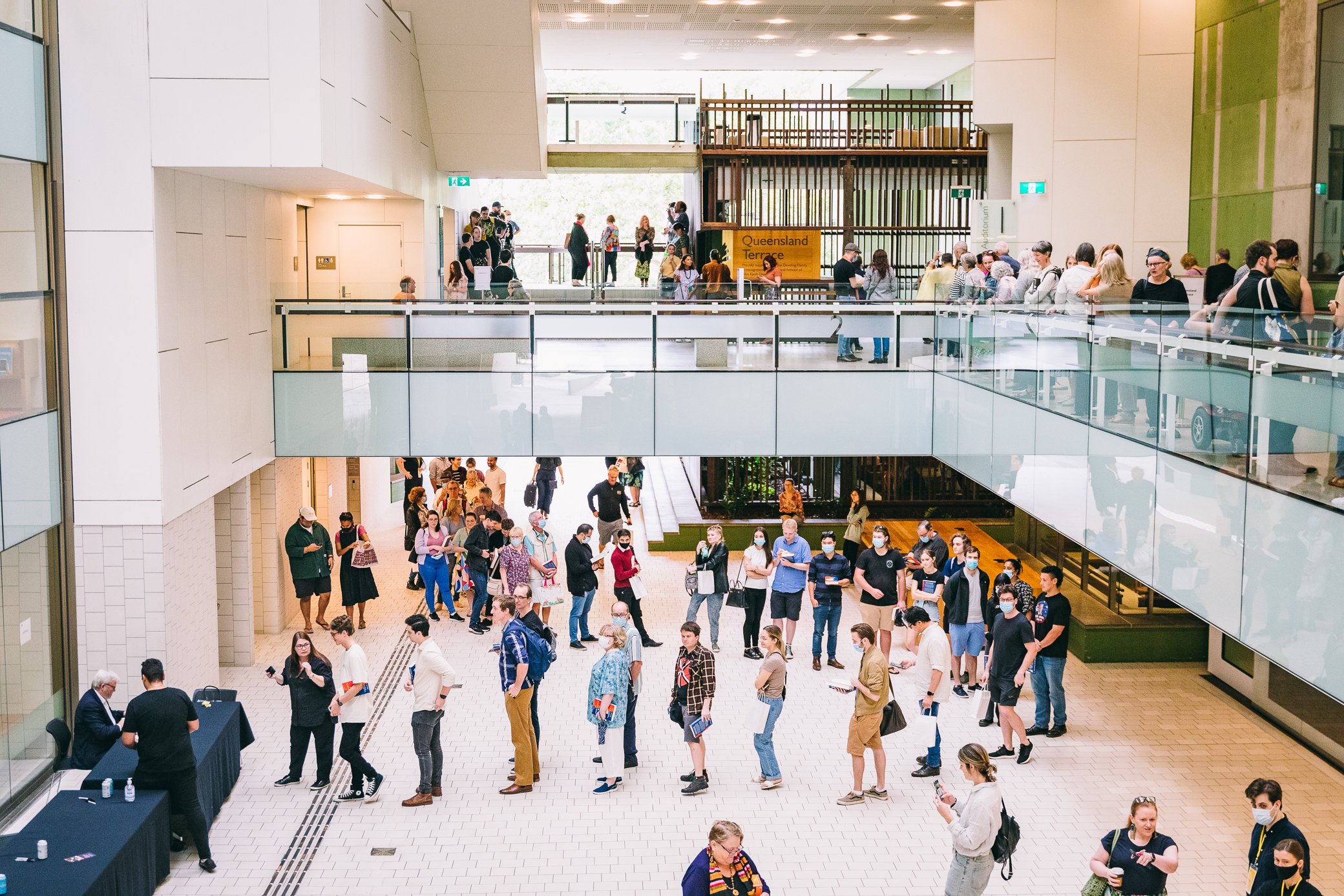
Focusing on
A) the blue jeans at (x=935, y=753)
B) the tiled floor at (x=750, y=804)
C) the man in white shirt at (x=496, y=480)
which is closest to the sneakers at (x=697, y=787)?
the tiled floor at (x=750, y=804)

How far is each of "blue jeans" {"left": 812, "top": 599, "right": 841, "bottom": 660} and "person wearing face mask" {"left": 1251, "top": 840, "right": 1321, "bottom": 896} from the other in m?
6.36

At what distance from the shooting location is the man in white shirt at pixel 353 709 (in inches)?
363

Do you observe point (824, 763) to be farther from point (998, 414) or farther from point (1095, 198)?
point (1095, 198)

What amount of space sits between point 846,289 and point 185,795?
387 inches

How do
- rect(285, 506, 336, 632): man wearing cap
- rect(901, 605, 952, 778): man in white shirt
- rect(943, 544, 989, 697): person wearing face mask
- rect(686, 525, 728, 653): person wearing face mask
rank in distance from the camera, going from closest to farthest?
1. rect(901, 605, 952, 778): man in white shirt
2. rect(943, 544, 989, 697): person wearing face mask
3. rect(686, 525, 728, 653): person wearing face mask
4. rect(285, 506, 336, 632): man wearing cap

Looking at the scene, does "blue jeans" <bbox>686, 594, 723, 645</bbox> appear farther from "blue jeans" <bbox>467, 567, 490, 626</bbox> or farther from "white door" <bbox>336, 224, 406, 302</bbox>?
"white door" <bbox>336, 224, 406, 302</bbox>

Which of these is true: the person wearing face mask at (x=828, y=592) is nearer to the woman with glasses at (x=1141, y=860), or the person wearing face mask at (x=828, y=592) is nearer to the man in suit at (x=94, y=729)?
the woman with glasses at (x=1141, y=860)

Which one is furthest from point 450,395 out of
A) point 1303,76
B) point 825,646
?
point 1303,76

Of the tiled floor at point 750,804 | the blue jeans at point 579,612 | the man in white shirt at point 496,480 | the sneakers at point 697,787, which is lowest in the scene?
the tiled floor at point 750,804

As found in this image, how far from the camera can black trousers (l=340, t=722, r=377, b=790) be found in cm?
937

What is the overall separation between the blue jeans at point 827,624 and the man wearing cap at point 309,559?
552 cm

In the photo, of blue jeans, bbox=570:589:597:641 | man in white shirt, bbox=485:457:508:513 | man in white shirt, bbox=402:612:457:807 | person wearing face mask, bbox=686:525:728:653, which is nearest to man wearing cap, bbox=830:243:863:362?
person wearing face mask, bbox=686:525:728:653

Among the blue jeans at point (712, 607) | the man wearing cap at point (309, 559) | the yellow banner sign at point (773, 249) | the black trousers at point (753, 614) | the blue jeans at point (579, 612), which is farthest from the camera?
the yellow banner sign at point (773, 249)

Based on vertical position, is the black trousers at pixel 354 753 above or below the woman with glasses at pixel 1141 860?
below
